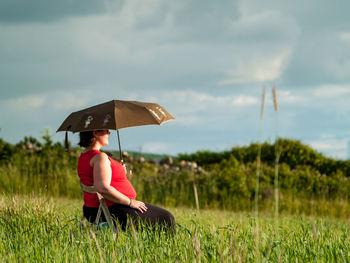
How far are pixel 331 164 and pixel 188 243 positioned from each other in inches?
655

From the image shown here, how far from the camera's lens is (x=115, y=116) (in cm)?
451

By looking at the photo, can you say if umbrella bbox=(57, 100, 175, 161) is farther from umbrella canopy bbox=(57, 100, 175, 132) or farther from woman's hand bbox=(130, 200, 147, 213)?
woman's hand bbox=(130, 200, 147, 213)

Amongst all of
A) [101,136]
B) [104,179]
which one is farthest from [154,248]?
[101,136]

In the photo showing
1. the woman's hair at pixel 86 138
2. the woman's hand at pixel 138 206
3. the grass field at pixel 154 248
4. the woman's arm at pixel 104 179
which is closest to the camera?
the grass field at pixel 154 248

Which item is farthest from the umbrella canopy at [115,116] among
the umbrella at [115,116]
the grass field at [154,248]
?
the grass field at [154,248]

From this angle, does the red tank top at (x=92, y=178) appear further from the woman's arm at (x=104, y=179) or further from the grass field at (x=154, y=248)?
the grass field at (x=154, y=248)

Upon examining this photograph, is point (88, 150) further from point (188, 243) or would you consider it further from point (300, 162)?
point (300, 162)

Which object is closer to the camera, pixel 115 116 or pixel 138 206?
pixel 138 206

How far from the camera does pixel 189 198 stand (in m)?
11.6

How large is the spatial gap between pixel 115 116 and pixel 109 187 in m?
0.88

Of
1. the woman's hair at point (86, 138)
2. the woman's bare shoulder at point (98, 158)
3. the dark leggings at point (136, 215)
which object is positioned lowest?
the dark leggings at point (136, 215)

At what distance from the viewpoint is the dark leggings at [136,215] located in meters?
4.39

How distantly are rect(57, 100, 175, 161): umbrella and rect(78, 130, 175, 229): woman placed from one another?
0.17 metres

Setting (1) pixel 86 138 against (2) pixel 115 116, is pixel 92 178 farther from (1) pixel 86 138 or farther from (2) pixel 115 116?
(2) pixel 115 116
